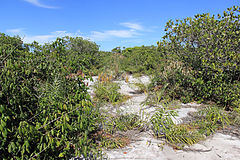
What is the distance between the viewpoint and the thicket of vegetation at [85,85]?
2418 millimetres

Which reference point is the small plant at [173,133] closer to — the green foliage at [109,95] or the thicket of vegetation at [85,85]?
the thicket of vegetation at [85,85]

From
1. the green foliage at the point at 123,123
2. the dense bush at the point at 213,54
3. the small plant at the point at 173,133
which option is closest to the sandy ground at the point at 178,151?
the small plant at the point at 173,133

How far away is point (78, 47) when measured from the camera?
11.2 meters

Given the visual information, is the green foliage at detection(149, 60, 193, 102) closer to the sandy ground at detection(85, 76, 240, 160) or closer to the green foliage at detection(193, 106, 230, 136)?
the green foliage at detection(193, 106, 230, 136)

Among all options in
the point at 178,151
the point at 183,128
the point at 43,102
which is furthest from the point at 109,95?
the point at 43,102

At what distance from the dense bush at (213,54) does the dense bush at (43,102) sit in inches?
151

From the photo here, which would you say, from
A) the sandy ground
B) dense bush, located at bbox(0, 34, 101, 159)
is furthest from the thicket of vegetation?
the sandy ground

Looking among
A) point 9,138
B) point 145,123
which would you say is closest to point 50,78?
point 9,138

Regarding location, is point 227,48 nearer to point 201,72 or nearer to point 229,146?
point 201,72

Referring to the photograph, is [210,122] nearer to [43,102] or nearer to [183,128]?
[183,128]

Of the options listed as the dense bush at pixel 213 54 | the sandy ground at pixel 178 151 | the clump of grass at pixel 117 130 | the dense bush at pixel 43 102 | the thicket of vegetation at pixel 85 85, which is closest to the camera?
the dense bush at pixel 43 102

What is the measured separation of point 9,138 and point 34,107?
0.46 metres

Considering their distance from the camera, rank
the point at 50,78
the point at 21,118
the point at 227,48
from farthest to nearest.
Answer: the point at 227,48 < the point at 50,78 < the point at 21,118

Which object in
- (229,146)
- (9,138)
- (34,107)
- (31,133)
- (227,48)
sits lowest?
(229,146)
